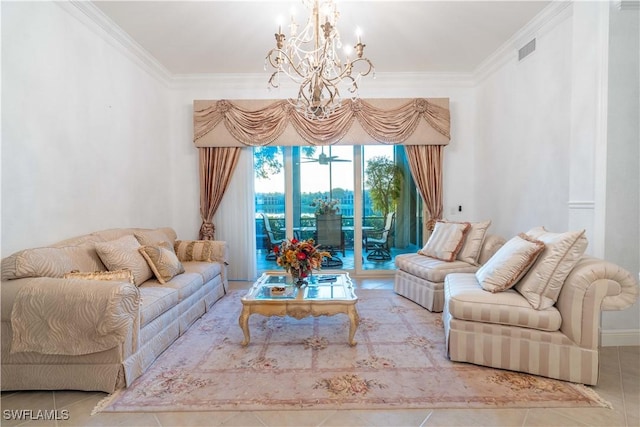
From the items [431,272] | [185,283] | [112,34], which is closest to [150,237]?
[185,283]

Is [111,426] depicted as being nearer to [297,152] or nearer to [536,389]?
[536,389]

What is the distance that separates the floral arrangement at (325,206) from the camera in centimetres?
534

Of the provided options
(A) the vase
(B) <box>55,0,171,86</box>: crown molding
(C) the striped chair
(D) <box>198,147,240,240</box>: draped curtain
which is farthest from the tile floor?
(B) <box>55,0,171,86</box>: crown molding

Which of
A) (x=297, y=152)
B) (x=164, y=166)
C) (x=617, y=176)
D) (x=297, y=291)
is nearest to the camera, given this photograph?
(x=617, y=176)

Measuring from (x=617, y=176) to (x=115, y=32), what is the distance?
5.00 metres

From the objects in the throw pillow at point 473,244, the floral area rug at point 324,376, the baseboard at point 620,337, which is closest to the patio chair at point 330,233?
the throw pillow at point 473,244

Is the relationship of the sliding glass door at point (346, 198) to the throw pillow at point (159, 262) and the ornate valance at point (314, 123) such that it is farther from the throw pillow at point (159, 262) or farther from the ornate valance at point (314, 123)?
the throw pillow at point (159, 262)

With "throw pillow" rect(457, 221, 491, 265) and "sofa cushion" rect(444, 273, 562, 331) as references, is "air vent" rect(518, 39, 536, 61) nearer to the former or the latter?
"throw pillow" rect(457, 221, 491, 265)

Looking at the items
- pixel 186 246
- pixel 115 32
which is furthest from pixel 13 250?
pixel 115 32

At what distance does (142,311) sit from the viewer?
2490 millimetres

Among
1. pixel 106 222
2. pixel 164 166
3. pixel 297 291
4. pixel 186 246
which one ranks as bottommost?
pixel 297 291

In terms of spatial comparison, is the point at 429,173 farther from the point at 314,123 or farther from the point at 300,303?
the point at 300,303

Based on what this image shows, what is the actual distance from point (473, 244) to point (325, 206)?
228 cm

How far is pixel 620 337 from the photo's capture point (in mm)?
2816
